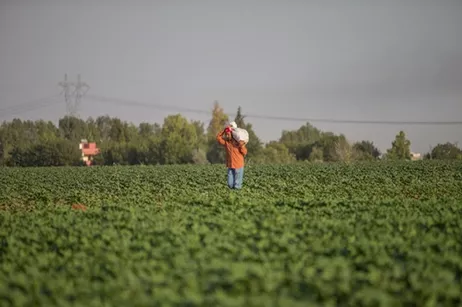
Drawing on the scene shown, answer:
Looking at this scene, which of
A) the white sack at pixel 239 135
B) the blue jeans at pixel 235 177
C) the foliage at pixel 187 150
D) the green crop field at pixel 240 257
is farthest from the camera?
the foliage at pixel 187 150

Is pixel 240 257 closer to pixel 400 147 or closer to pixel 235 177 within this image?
pixel 235 177

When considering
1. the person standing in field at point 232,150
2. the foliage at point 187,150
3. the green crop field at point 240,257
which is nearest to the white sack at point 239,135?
the person standing in field at point 232,150

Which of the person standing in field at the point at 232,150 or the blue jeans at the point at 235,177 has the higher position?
the person standing in field at the point at 232,150

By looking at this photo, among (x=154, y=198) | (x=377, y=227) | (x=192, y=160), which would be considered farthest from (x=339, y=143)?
(x=377, y=227)

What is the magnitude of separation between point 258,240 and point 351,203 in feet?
13.4

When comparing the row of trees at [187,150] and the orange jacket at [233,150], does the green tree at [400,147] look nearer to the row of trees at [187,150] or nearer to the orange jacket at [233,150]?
the row of trees at [187,150]

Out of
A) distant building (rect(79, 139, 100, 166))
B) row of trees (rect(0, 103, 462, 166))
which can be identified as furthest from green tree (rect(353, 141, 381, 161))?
distant building (rect(79, 139, 100, 166))

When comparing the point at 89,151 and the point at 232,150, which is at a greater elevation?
the point at 89,151

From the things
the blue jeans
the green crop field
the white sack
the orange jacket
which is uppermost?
the white sack

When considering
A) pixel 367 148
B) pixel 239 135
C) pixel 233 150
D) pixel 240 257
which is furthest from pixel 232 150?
pixel 367 148

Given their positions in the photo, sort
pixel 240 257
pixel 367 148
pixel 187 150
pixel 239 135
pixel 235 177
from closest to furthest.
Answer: pixel 240 257 < pixel 239 135 < pixel 235 177 < pixel 187 150 < pixel 367 148

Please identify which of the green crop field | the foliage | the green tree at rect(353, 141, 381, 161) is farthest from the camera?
the green tree at rect(353, 141, 381, 161)

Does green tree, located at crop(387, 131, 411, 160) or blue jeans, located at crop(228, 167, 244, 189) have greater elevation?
green tree, located at crop(387, 131, 411, 160)

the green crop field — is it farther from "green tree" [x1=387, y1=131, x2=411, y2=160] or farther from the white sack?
"green tree" [x1=387, y1=131, x2=411, y2=160]
